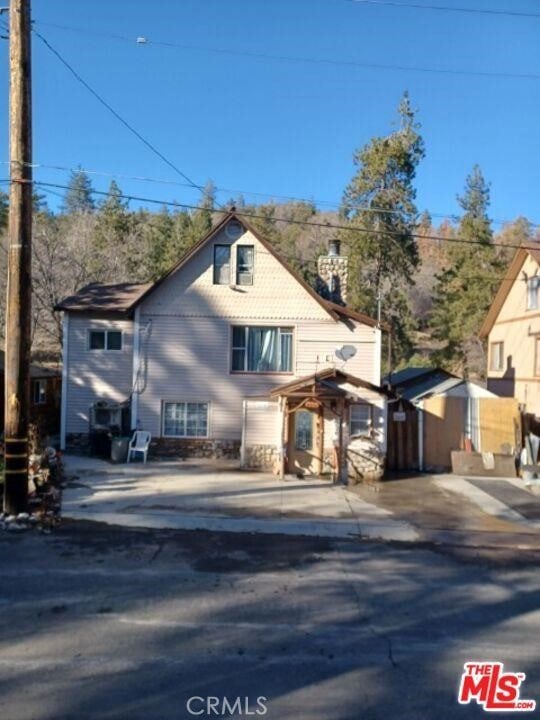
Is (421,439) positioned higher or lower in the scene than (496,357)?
lower

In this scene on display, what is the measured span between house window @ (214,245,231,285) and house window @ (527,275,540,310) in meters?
12.9

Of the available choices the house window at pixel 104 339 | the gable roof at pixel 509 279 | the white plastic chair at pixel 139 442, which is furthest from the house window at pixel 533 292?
the house window at pixel 104 339

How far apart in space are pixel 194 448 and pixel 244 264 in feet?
19.4

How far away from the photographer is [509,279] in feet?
84.2

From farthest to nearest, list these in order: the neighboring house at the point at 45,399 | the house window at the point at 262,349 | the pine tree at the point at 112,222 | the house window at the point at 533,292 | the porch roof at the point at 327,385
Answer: the pine tree at the point at 112,222, the house window at the point at 533,292, the neighboring house at the point at 45,399, the house window at the point at 262,349, the porch roof at the point at 327,385

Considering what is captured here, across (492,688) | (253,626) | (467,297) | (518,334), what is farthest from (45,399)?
(467,297)

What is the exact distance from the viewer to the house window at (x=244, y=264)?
60.1ft

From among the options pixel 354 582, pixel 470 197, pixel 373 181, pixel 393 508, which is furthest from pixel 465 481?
pixel 470 197

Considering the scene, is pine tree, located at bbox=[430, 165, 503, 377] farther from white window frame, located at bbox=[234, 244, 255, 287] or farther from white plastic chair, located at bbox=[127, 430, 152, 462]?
white plastic chair, located at bbox=[127, 430, 152, 462]

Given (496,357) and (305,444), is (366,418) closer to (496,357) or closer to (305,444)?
(305,444)

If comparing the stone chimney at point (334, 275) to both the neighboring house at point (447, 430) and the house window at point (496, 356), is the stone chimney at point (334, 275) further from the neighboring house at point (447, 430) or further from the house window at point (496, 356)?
the house window at point (496, 356)

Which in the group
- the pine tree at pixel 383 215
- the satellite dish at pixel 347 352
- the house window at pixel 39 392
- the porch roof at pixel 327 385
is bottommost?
the house window at pixel 39 392

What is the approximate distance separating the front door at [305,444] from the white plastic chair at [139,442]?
4.36 metres

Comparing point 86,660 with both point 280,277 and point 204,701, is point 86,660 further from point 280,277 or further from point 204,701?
point 280,277
